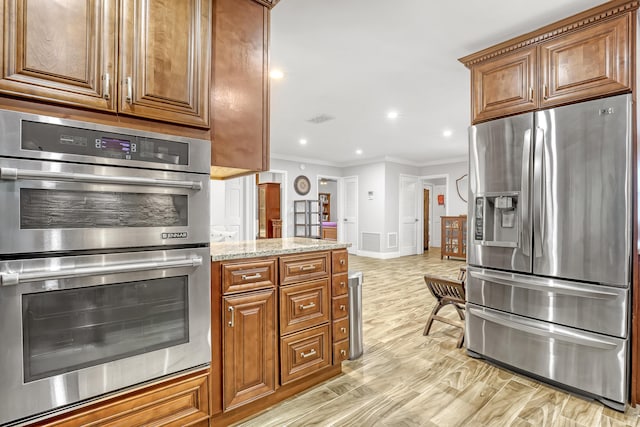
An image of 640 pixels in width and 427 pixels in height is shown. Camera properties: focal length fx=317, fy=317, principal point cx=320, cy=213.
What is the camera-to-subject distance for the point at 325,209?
1173 centimetres

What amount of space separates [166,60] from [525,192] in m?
2.37

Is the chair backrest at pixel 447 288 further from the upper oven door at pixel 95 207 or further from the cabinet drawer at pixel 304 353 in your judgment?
the upper oven door at pixel 95 207

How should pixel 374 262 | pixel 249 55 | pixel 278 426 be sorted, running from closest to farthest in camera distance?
1. pixel 278 426
2. pixel 249 55
3. pixel 374 262

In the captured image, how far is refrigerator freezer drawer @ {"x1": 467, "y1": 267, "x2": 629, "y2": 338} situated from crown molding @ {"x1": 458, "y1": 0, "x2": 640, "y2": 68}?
1684 millimetres

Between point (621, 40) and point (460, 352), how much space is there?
8.08 ft

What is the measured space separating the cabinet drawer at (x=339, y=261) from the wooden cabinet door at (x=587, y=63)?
5.77 feet

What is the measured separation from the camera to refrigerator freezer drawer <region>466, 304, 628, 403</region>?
1.91m

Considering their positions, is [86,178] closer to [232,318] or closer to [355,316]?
[232,318]

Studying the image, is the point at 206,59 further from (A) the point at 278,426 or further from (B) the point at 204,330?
(A) the point at 278,426

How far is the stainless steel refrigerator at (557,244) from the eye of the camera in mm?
1908

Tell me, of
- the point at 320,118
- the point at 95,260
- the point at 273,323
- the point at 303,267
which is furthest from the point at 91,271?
the point at 320,118

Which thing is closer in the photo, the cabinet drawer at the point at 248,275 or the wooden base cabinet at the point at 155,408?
the wooden base cabinet at the point at 155,408

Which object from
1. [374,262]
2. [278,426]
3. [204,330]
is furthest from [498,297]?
[374,262]

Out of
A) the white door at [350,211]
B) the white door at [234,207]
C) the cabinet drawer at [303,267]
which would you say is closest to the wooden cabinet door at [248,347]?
the cabinet drawer at [303,267]
